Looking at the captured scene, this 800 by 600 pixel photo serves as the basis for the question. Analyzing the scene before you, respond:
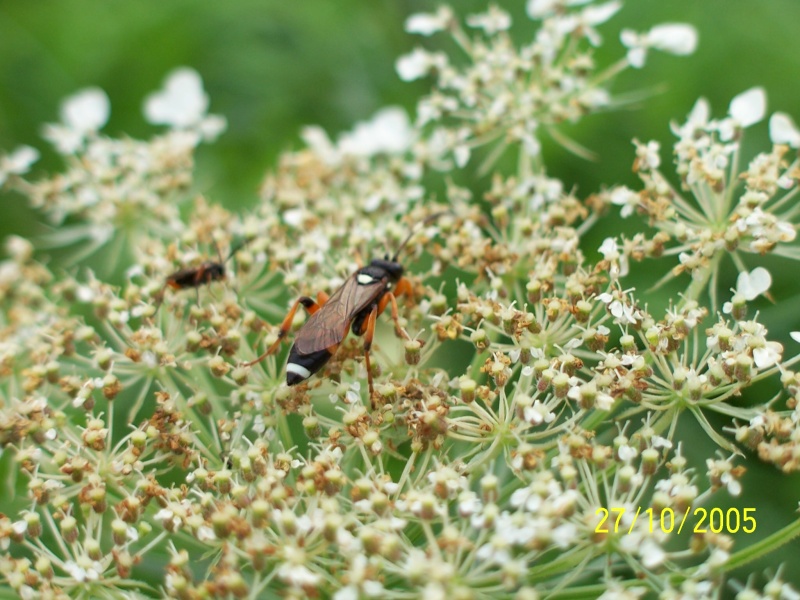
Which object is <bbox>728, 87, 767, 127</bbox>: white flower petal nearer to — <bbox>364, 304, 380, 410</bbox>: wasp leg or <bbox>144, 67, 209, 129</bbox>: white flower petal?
Answer: <bbox>364, 304, 380, 410</bbox>: wasp leg

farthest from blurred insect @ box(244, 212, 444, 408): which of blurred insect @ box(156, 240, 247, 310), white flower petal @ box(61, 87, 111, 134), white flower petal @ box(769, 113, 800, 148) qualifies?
white flower petal @ box(61, 87, 111, 134)

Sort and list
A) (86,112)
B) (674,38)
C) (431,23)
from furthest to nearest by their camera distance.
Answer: (86,112) → (431,23) → (674,38)

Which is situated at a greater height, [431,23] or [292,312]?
[431,23]

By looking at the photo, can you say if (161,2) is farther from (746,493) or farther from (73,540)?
(746,493)

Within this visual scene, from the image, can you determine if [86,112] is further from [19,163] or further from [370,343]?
[370,343]

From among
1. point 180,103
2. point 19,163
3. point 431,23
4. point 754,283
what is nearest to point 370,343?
point 754,283

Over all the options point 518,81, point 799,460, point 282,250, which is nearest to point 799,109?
point 518,81

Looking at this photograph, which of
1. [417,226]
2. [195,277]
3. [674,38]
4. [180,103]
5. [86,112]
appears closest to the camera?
[195,277]
